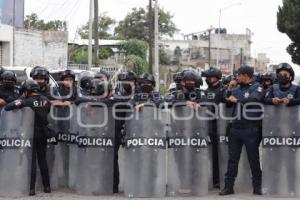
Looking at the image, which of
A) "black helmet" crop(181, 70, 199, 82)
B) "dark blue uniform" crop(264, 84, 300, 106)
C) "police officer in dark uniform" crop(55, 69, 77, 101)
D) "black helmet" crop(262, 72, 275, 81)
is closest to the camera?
"dark blue uniform" crop(264, 84, 300, 106)

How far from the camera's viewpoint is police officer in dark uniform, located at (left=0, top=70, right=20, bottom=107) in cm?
1038

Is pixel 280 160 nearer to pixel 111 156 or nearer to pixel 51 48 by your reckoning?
pixel 111 156

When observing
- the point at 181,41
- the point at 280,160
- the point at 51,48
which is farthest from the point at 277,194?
the point at 181,41

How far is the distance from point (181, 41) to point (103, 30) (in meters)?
21.7

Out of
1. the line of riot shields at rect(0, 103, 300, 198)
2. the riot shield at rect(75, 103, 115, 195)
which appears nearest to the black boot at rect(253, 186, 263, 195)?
the line of riot shields at rect(0, 103, 300, 198)

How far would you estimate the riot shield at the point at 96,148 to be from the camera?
32.0 ft

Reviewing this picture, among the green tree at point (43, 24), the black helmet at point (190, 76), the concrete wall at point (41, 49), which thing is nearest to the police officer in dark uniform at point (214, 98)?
the black helmet at point (190, 76)

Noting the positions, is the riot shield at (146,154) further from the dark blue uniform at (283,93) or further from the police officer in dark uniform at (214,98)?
the dark blue uniform at (283,93)

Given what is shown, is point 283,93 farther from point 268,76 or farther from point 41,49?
point 41,49

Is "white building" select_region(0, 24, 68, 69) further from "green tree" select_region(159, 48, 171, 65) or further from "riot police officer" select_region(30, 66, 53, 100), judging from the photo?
"green tree" select_region(159, 48, 171, 65)

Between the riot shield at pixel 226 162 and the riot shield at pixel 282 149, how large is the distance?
73 centimetres

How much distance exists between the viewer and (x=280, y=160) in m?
9.60

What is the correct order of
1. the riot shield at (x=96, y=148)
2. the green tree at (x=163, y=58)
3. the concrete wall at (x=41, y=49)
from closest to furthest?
1. the riot shield at (x=96, y=148)
2. the concrete wall at (x=41, y=49)
3. the green tree at (x=163, y=58)

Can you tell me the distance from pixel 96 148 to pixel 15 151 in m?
1.18
